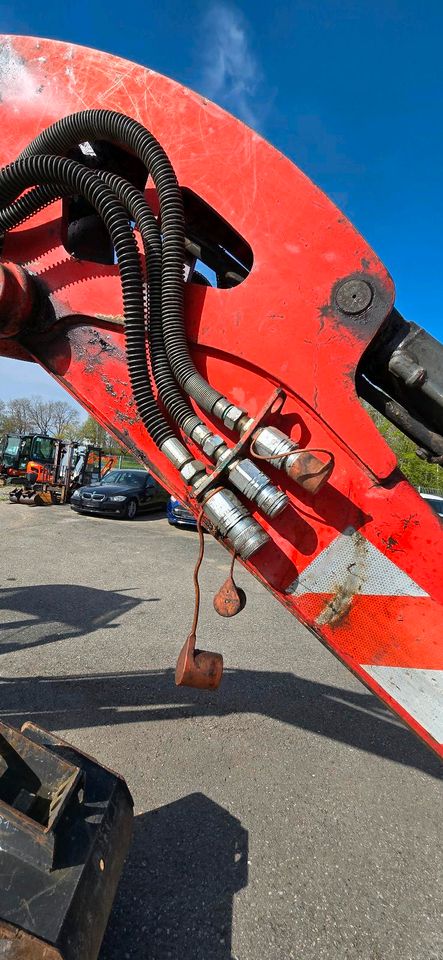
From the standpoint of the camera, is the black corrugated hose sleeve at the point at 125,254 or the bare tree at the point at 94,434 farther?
the bare tree at the point at 94,434

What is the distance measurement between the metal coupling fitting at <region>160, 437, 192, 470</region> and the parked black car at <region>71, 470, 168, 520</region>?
1042 centimetres

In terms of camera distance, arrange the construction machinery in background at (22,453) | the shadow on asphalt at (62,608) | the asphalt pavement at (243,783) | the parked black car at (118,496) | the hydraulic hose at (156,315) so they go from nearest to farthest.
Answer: the hydraulic hose at (156,315) → the asphalt pavement at (243,783) → the shadow on asphalt at (62,608) → the parked black car at (118,496) → the construction machinery in background at (22,453)

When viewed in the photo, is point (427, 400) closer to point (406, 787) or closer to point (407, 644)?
point (407, 644)

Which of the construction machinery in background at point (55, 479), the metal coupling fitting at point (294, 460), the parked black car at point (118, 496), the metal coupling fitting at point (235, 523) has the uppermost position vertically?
the metal coupling fitting at point (294, 460)

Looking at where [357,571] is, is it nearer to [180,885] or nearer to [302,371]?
[302,371]

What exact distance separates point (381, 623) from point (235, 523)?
0.52m

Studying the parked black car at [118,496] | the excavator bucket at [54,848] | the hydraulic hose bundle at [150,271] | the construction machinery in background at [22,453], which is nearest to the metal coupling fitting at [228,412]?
the hydraulic hose bundle at [150,271]

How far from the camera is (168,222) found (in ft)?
4.42

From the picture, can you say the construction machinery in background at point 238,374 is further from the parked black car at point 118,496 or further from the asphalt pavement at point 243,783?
the parked black car at point 118,496

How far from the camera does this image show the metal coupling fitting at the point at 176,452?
1.33 metres

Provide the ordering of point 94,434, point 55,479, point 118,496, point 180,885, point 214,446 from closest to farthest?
point 214,446, point 180,885, point 118,496, point 55,479, point 94,434

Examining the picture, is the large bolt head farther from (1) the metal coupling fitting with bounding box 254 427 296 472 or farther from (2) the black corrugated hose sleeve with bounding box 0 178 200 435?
(2) the black corrugated hose sleeve with bounding box 0 178 200 435

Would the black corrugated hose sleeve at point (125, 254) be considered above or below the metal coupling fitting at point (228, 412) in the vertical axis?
above

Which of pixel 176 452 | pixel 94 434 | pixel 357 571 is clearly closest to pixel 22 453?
pixel 176 452
